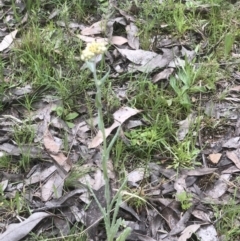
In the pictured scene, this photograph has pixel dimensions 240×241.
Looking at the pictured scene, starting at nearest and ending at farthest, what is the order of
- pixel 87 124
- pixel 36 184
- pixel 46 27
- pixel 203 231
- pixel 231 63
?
pixel 203 231
pixel 36 184
pixel 87 124
pixel 231 63
pixel 46 27

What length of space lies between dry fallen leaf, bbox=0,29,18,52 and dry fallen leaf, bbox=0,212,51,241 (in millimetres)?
1081

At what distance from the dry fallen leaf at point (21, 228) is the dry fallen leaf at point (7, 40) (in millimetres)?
1081

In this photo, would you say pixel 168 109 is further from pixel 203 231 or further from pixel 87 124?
pixel 203 231

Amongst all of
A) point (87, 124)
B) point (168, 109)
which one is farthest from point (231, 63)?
point (87, 124)

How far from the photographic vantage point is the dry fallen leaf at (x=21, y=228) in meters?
1.85

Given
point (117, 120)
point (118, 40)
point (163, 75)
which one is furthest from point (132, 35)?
point (117, 120)

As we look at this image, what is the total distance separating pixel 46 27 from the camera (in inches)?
109

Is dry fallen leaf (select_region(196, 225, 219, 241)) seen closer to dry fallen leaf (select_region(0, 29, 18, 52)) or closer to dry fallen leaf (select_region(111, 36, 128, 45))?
dry fallen leaf (select_region(111, 36, 128, 45))

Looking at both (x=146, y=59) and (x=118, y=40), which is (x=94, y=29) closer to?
(x=118, y=40)

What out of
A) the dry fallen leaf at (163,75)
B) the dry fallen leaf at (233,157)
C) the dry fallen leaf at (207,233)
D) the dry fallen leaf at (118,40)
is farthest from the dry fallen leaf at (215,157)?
the dry fallen leaf at (118,40)

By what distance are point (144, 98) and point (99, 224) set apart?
0.68 m

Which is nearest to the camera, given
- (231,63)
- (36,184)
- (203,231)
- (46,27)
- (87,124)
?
(203,231)

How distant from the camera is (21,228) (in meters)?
1.87

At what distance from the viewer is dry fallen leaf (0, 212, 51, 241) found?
1.85 meters
